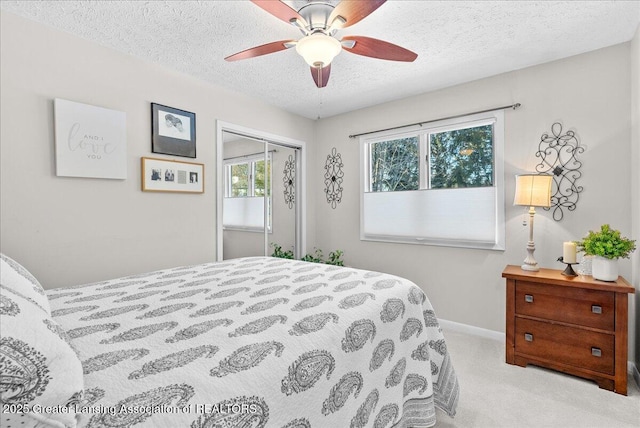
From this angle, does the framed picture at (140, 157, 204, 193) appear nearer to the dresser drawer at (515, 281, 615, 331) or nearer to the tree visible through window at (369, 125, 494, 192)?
the tree visible through window at (369, 125, 494, 192)

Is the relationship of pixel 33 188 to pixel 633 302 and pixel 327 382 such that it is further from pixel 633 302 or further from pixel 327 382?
pixel 633 302

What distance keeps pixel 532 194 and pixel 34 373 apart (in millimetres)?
2954

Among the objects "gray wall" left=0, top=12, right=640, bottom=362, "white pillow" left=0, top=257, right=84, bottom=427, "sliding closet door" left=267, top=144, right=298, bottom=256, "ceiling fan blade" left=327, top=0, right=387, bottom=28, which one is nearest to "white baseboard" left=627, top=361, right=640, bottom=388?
"gray wall" left=0, top=12, right=640, bottom=362

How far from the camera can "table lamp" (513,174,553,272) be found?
244cm

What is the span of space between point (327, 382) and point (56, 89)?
2631 millimetres

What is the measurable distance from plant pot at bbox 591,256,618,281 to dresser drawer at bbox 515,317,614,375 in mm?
390

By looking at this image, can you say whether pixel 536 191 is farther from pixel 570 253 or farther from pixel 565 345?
A: pixel 565 345

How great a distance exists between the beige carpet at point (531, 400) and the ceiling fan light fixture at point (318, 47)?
2.22m

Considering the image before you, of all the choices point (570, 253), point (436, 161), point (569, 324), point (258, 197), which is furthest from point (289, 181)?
point (569, 324)

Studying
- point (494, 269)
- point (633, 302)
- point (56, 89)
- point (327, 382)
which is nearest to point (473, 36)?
point (494, 269)

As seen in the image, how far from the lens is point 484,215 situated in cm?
302

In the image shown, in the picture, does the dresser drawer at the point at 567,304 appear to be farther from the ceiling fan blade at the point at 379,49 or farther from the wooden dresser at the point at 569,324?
the ceiling fan blade at the point at 379,49

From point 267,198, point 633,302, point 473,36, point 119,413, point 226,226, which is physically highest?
point 473,36

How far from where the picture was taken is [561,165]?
2.65m
